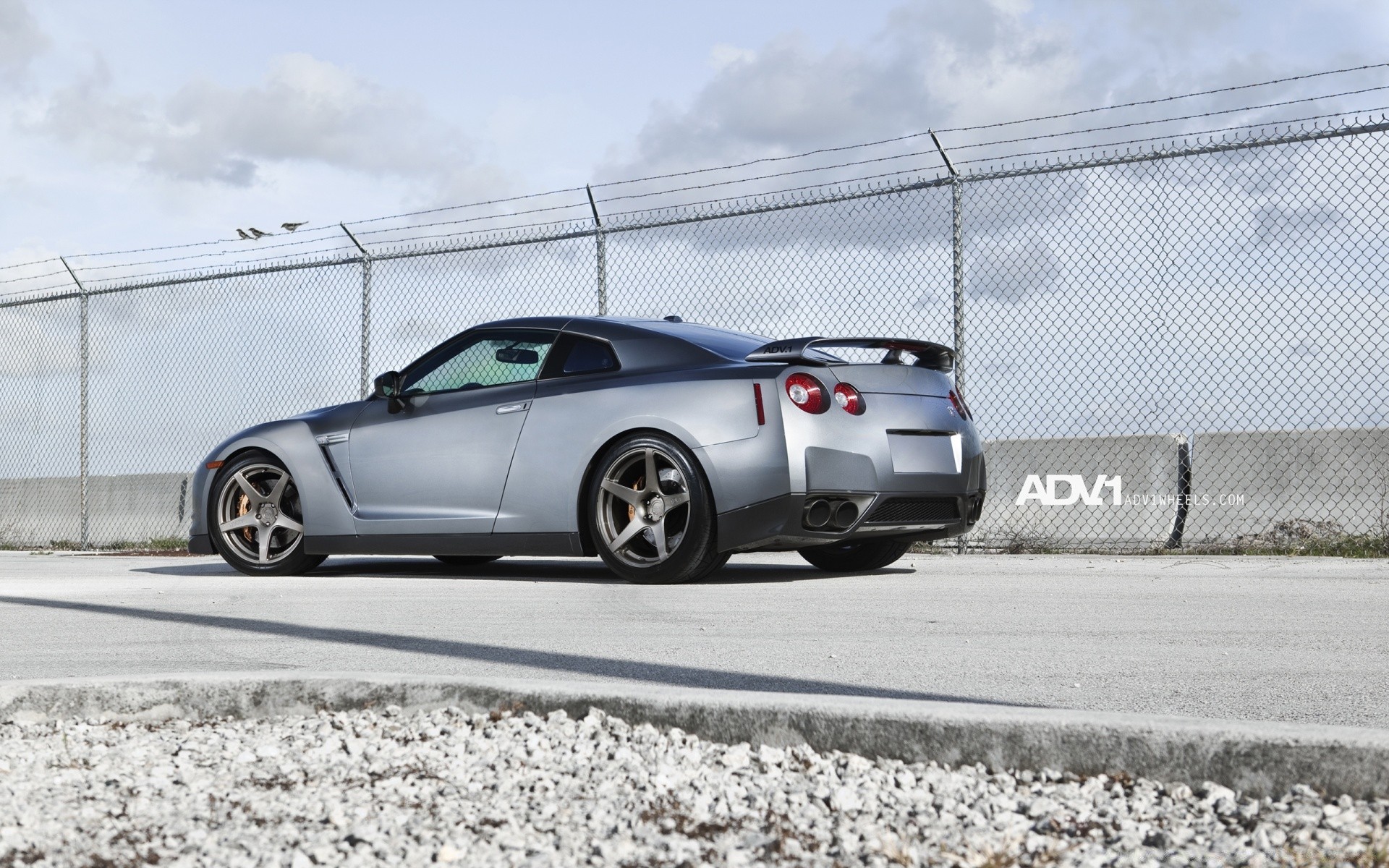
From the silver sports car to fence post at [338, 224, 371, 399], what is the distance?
2710 millimetres

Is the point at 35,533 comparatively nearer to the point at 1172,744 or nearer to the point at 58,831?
the point at 58,831

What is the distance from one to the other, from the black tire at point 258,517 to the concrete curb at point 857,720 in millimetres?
4865

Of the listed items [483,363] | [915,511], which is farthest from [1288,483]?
[483,363]

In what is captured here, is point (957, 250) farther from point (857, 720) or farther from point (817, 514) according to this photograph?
point (857, 720)

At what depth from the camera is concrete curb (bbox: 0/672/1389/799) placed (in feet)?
8.02

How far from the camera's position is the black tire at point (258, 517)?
8156 mm

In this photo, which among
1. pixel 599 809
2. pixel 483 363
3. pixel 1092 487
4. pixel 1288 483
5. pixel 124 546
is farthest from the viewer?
pixel 124 546

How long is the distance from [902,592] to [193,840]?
4501 millimetres

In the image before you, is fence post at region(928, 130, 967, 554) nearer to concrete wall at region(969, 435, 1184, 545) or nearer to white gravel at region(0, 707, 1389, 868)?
concrete wall at region(969, 435, 1184, 545)

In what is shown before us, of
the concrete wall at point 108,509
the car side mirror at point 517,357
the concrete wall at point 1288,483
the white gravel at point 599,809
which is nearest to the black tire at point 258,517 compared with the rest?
the car side mirror at point 517,357

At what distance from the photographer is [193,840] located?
227 centimetres

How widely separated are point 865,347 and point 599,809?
4.50m

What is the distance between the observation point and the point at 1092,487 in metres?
9.03

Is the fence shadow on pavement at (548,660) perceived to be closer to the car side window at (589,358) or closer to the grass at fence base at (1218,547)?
the car side window at (589,358)
